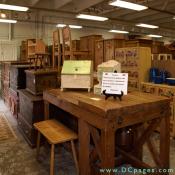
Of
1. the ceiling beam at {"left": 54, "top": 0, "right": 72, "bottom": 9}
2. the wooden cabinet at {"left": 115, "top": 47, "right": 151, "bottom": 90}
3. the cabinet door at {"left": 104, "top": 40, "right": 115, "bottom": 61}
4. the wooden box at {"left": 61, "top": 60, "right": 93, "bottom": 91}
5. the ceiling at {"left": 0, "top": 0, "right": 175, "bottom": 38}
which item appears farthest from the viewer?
the ceiling beam at {"left": 54, "top": 0, "right": 72, "bottom": 9}

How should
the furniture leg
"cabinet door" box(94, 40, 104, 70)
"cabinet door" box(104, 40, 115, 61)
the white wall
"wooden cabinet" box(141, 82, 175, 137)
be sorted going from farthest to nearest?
the white wall
"cabinet door" box(94, 40, 104, 70)
"cabinet door" box(104, 40, 115, 61)
"wooden cabinet" box(141, 82, 175, 137)
the furniture leg

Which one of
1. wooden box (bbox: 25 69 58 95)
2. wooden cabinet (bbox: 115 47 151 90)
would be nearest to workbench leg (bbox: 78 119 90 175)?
wooden box (bbox: 25 69 58 95)

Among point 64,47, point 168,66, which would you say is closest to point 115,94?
point 64,47

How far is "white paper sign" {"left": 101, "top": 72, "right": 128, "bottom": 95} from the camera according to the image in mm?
1977

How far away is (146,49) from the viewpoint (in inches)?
167

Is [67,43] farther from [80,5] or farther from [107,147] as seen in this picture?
[80,5]

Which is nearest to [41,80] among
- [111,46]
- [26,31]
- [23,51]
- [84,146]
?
[84,146]

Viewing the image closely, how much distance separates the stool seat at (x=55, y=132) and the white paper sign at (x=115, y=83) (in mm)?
679

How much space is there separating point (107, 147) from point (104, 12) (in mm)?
7507

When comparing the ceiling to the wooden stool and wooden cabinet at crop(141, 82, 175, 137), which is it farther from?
the wooden stool

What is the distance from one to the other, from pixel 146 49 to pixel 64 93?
7.73 feet

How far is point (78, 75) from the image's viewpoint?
252 centimetres

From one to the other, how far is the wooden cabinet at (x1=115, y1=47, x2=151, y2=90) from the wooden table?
1.99 meters

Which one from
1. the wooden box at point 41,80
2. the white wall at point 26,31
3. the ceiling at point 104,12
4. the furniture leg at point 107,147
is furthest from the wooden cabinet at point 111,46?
the furniture leg at point 107,147
